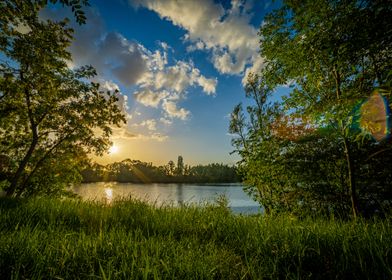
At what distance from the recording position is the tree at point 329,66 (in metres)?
4.29

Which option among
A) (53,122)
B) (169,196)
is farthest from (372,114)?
(53,122)

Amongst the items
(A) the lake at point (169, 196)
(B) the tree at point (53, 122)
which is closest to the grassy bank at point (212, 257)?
(A) the lake at point (169, 196)

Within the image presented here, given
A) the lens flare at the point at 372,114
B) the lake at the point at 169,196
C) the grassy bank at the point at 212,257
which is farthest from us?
the lake at the point at 169,196

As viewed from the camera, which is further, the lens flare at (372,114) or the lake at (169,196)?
the lake at (169,196)

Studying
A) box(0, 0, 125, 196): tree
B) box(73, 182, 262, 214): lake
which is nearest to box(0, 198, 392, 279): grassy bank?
box(73, 182, 262, 214): lake

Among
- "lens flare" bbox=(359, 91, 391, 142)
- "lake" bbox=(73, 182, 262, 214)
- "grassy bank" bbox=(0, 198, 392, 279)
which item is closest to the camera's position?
"grassy bank" bbox=(0, 198, 392, 279)

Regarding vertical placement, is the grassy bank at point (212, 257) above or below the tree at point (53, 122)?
below

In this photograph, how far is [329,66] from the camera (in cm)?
716

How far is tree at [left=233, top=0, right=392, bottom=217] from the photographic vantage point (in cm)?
429

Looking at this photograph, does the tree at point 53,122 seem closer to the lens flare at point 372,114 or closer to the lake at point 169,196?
the lake at point 169,196

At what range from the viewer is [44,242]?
2770 millimetres

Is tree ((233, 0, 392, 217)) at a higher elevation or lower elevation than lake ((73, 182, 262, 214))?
higher

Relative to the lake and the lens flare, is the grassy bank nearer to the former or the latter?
the lens flare

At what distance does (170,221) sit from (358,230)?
294 centimetres
